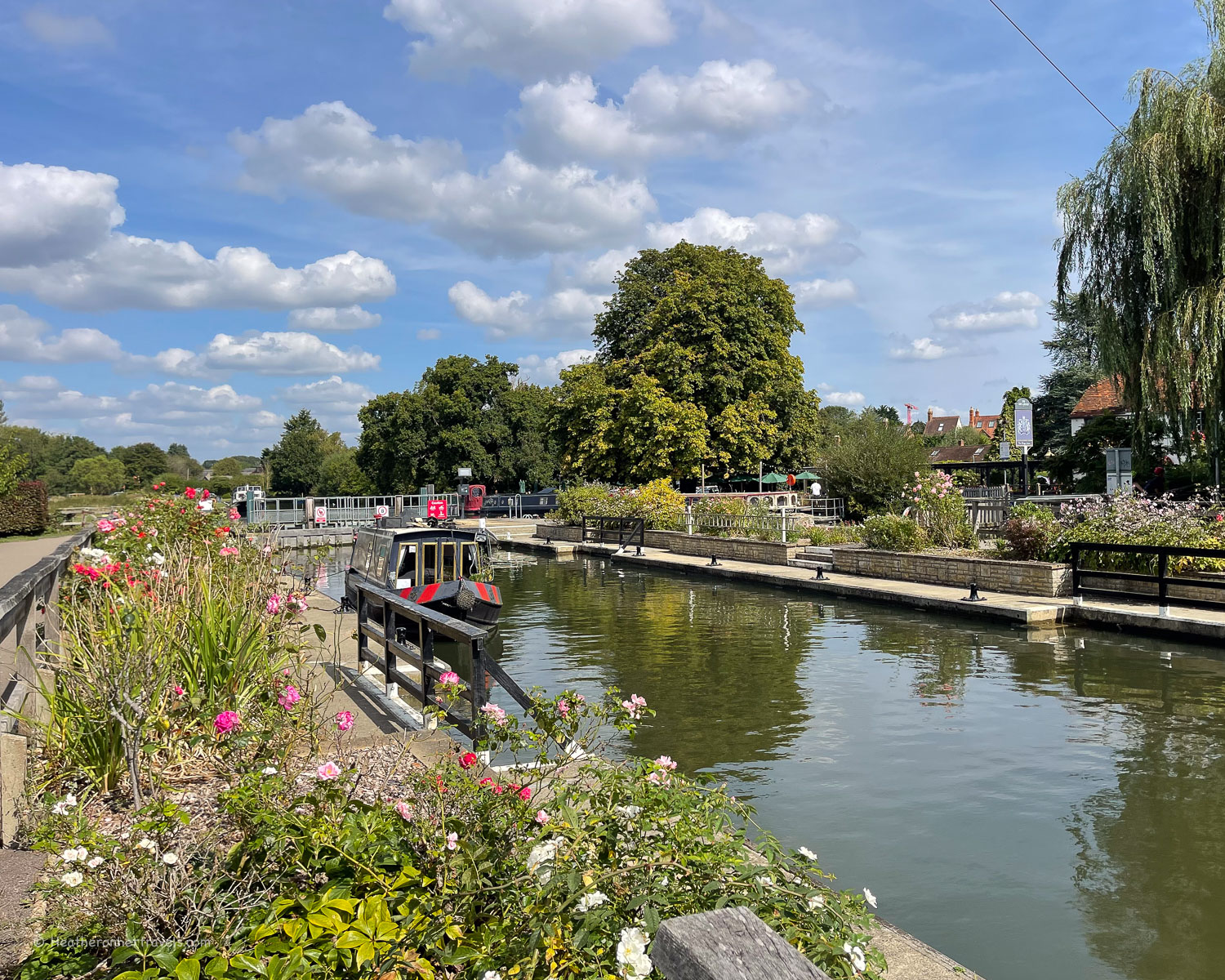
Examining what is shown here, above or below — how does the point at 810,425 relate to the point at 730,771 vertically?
above

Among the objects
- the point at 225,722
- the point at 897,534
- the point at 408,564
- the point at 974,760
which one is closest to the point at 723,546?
the point at 897,534

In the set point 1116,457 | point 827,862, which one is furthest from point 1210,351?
point 827,862

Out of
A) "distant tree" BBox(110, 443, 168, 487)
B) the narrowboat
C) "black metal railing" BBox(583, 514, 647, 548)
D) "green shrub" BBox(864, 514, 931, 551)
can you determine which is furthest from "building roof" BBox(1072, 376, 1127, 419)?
"distant tree" BBox(110, 443, 168, 487)

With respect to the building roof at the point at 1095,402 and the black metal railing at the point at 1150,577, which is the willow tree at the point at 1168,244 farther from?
the building roof at the point at 1095,402

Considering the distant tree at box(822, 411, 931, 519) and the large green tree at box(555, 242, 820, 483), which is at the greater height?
the large green tree at box(555, 242, 820, 483)

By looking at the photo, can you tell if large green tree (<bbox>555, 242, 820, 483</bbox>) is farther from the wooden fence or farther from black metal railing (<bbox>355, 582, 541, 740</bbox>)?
the wooden fence

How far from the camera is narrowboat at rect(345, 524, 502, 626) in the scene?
15195 millimetres

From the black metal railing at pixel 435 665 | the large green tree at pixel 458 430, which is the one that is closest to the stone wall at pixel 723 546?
the black metal railing at pixel 435 665

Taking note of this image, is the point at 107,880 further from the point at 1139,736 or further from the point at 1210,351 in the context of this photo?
the point at 1210,351

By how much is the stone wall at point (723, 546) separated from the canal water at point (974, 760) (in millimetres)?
7662

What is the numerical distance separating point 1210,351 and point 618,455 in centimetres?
2435

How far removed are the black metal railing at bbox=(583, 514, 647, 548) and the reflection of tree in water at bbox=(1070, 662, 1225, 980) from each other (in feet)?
70.9

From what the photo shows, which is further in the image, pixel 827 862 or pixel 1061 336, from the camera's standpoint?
pixel 1061 336

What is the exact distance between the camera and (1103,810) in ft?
22.5
